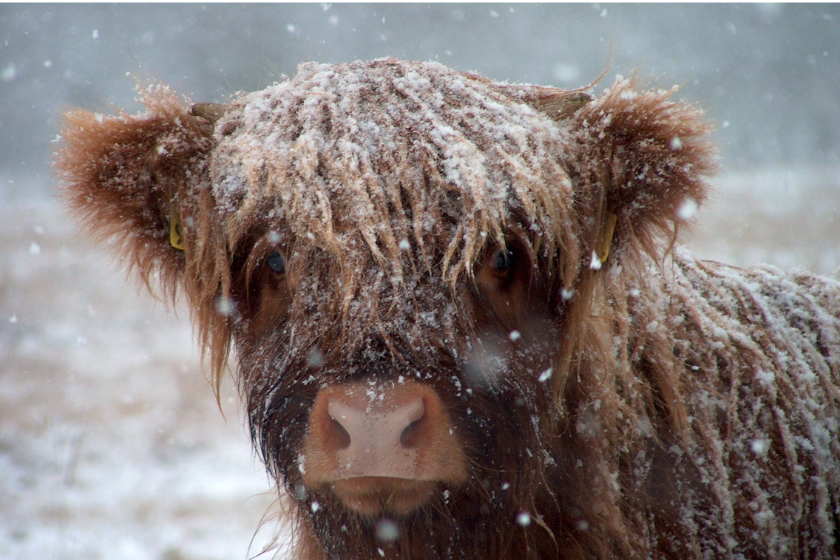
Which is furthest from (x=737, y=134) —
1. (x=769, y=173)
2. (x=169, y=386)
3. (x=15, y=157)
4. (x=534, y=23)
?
(x=15, y=157)

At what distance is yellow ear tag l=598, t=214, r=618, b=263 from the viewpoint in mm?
1565

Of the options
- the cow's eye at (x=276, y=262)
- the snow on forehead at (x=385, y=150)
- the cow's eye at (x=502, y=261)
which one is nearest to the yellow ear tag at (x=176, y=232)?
the snow on forehead at (x=385, y=150)

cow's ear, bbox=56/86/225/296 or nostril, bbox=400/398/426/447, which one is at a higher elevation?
cow's ear, bbox=56/86/225/296

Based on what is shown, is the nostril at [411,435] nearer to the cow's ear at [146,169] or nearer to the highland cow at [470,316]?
the highland cow at [470,316]

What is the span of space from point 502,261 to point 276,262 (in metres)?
0.59

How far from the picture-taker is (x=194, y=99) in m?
2.20

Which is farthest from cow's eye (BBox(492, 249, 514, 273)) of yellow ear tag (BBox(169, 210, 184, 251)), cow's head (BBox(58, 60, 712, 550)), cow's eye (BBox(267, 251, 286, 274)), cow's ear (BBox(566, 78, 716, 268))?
yellow ear tag (BBox(169, 210, 184, 251))

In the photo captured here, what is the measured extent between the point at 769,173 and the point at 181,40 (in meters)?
15.9

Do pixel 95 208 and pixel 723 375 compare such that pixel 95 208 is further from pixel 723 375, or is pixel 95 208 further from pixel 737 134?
pixel 737 134

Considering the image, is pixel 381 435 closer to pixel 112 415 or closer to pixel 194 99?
pixel 194 99

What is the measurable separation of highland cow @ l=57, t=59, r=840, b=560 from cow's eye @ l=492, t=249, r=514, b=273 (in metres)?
0.02

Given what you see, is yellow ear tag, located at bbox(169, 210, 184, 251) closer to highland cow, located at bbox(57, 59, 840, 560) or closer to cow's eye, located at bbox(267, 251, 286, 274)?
highland cow, located at bbox(57, 59, 840, 560)

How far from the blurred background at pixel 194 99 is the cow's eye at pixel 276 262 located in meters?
0.78

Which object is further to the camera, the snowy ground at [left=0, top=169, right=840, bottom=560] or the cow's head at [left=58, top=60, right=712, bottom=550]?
the snowy ground at [left=0, top=169, right=840, bottom=560]
